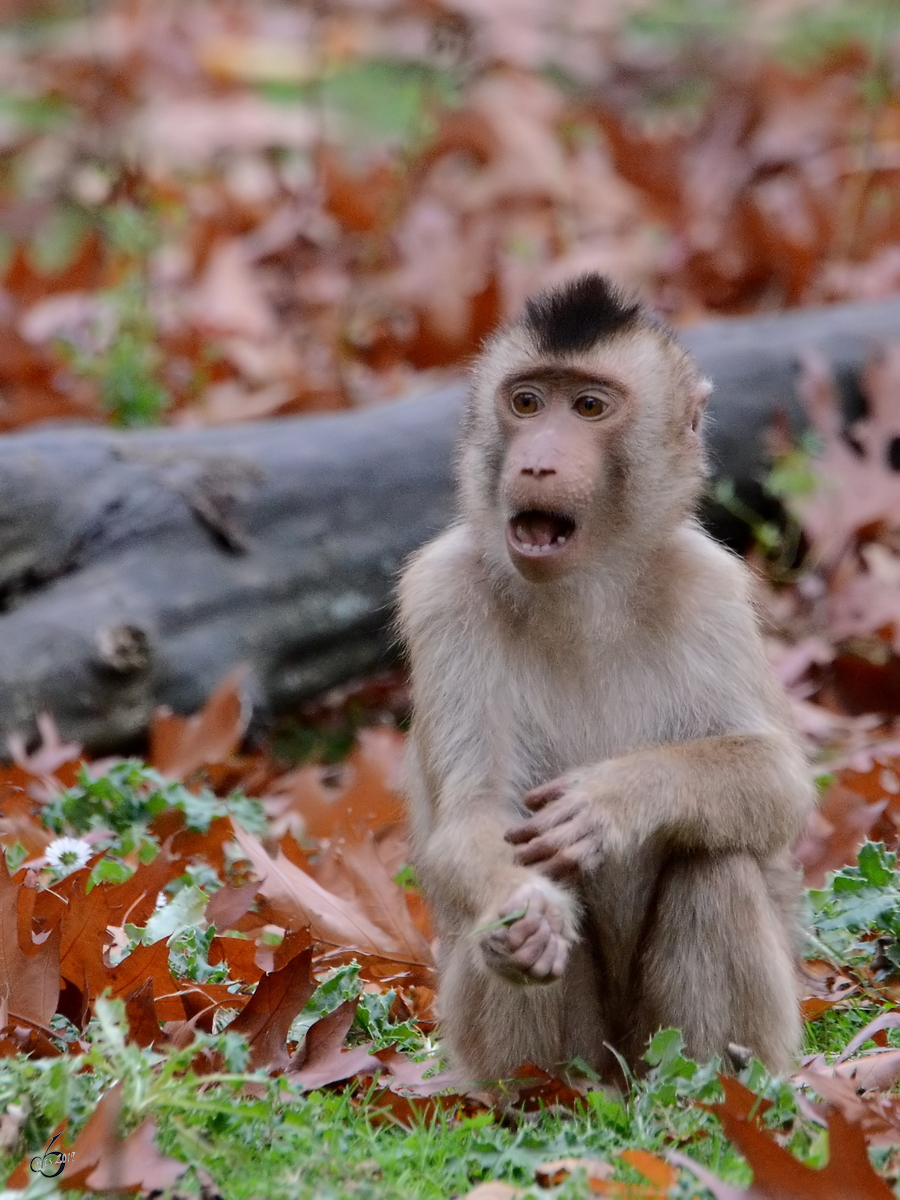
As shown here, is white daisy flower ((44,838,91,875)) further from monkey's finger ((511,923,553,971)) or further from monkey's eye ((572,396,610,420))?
monkey's eye ((572,396,610,420))

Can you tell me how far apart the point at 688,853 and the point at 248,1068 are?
125 centimetres

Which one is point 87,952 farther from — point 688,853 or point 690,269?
point 690,269

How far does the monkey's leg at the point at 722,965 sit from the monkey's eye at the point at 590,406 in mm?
1261

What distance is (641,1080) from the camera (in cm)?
449

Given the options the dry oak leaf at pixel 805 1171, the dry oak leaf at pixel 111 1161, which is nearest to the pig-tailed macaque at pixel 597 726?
the dry oak leaf at pixel 805 1171

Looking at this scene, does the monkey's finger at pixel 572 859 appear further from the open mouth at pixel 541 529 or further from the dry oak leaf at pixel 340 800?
the dry oak leaf at pixel 340 800

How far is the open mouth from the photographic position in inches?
185

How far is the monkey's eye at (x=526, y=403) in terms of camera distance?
16.1 feet

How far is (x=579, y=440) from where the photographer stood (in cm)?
480

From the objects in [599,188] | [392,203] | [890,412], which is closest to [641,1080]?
[890,412]

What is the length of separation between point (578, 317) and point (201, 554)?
3.03 m

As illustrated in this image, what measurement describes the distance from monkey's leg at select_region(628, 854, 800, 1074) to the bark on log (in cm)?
314

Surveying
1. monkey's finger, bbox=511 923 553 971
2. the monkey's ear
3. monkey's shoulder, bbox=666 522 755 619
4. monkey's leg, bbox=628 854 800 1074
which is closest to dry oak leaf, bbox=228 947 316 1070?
monkey's finger, bbox=511 923 553 971

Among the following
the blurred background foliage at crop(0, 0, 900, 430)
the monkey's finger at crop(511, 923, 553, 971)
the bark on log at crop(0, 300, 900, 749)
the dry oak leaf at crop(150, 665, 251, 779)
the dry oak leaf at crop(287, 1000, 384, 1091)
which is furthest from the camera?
the blurred background foliage at crop(0, 0, 900, 430)
